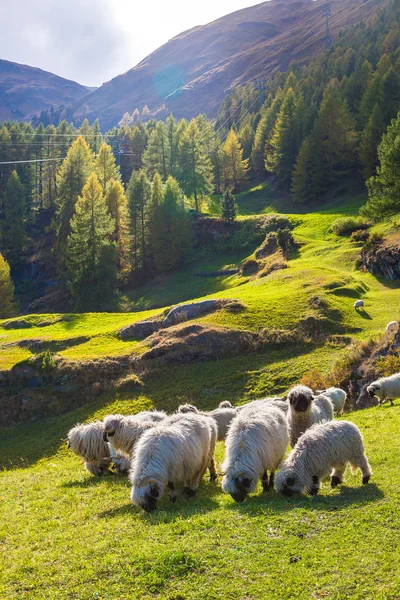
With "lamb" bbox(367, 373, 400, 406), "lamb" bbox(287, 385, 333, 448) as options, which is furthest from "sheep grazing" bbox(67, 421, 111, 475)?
"lamb" bbox(367, 373, 400, 406)

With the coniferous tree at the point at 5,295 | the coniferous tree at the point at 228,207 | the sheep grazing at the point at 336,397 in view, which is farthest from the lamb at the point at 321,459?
the coniferous tree at the point at 228,207

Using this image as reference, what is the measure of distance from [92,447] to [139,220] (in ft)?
180

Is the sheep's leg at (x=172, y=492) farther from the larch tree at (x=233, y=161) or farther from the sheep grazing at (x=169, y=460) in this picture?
the larch tree at (x=233, y=161)

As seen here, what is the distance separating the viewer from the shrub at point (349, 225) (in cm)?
5247

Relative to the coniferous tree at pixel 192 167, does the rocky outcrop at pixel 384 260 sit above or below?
below

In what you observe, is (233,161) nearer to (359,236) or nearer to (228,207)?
(228,207)

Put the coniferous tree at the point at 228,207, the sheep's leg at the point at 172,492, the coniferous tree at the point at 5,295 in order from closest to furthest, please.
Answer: the sheep's leg at the point at 172,492 < the coniferous tree at the point at 5,295 < the coniferous tree at the point at 228,207

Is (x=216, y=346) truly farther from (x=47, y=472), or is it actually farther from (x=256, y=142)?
(x=256, y=142)

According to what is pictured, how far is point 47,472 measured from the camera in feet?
56.9

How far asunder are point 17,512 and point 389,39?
118 meters

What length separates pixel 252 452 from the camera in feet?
34.6

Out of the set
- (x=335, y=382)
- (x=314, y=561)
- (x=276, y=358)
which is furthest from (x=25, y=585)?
(x=276, y=358)

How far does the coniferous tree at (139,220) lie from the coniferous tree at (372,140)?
3033 centimetres

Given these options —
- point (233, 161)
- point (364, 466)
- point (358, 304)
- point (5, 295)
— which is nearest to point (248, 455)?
point (364, 466)
